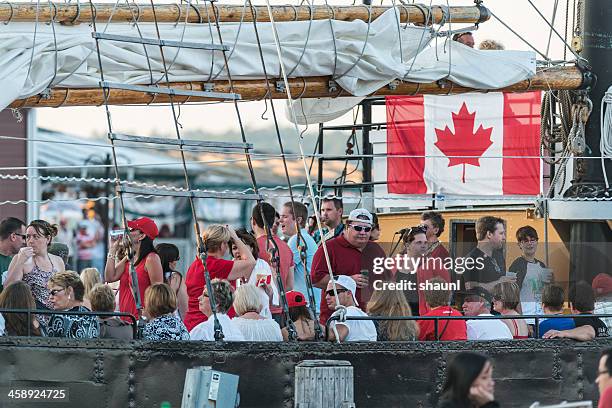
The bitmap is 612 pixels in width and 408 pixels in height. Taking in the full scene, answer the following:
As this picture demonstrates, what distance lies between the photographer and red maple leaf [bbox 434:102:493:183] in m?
14.0

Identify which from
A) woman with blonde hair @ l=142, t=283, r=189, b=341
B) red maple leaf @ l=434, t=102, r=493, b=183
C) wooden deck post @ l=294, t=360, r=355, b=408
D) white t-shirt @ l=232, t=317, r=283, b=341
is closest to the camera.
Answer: wooden deck post @ l=294, t=360, r=355, b=408

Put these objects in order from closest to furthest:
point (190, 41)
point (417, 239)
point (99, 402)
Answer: point (99, 402) < point (417, 239) < point (190, 41)

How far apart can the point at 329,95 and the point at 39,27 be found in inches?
99.4

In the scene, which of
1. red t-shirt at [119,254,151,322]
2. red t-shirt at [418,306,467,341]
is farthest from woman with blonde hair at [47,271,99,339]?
red t-shirt at [418,306,467,341]

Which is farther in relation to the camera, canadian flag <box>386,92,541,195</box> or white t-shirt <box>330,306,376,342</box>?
canadian flag <box>386,92,541,195</box>

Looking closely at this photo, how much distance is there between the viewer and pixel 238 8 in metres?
12.4

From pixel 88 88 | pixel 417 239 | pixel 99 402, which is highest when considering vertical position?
pixel 88 88

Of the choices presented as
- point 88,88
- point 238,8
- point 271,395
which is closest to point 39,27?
point 88,88

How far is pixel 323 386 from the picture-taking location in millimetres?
9289

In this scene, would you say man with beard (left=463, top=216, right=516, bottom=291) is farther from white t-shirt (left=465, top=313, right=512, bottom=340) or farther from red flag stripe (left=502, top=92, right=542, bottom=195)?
red flag stripe (left=502, top=92, right=542, bottom=195)

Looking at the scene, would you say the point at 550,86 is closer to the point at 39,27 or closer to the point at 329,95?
the point at 329,95

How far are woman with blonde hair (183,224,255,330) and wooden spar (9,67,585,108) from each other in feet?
4.89

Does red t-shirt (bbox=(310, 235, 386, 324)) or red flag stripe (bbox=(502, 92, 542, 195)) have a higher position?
red flag stripe (bbox=(502, 92, 542, 195))

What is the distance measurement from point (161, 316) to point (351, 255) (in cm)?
163
